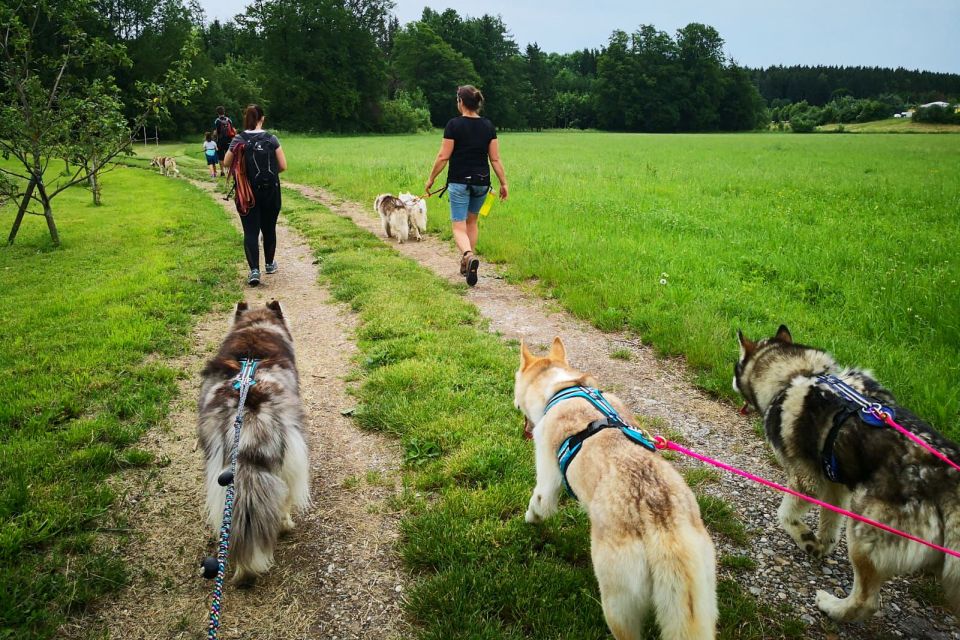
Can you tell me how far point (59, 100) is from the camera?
10.6 metres

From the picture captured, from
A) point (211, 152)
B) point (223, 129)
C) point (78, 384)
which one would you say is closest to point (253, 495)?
point (78, 384)

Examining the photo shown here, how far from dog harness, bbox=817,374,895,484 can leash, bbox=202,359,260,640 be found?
119 inches

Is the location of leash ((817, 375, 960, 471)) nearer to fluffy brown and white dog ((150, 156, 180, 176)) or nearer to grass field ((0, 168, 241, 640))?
grass field ((0, 168, 241, 640))

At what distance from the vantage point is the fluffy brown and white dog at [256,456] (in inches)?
101

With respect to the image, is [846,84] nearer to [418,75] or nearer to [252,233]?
[418,75]

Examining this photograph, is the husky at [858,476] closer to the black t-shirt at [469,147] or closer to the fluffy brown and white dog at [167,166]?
the black t-shirt at [469,147]

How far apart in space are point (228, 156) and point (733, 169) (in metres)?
21.8

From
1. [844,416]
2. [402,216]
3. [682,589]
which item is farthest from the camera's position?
[402,216]

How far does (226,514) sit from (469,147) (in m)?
6.55

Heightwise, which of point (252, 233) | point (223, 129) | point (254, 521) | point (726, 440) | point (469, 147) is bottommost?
point (726, 440)

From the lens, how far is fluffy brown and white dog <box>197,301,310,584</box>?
2566 millimetres

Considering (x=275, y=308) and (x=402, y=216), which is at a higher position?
(x=402, y=216)

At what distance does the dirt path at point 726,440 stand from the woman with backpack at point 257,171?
3.23 m

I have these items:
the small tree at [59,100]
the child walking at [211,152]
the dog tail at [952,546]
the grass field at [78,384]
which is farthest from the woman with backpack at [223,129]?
the dog tail at [952,546]
